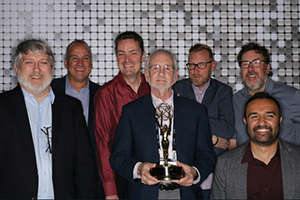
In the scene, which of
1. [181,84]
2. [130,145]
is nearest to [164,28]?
[181,84]

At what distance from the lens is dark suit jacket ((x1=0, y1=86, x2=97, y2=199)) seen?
258 centimetres

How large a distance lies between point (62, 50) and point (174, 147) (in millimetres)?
2927

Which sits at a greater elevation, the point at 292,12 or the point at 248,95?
the point at 292,12

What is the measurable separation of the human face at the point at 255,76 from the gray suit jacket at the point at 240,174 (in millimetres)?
813

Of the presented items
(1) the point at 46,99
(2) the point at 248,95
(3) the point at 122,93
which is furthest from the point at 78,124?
(2) the point at 248,95

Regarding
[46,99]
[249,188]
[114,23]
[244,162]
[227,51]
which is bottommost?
[249,188]

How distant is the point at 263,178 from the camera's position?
9.68ft

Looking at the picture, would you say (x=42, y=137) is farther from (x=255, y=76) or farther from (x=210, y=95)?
(x=255, y=76)

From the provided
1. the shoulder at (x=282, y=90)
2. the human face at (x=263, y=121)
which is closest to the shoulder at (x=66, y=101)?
the human face at (x=263, y=121)

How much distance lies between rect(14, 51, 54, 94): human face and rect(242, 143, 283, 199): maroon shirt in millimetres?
1771

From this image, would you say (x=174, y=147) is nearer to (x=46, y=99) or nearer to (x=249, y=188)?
(x=249, y=188)

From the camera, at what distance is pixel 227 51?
16.7ft

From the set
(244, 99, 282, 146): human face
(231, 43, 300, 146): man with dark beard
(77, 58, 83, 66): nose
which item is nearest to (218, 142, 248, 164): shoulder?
(244, 99, 282, 146): human face

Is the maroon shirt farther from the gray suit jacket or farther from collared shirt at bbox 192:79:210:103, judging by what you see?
collared shirt at bbox 192:79:210:103
